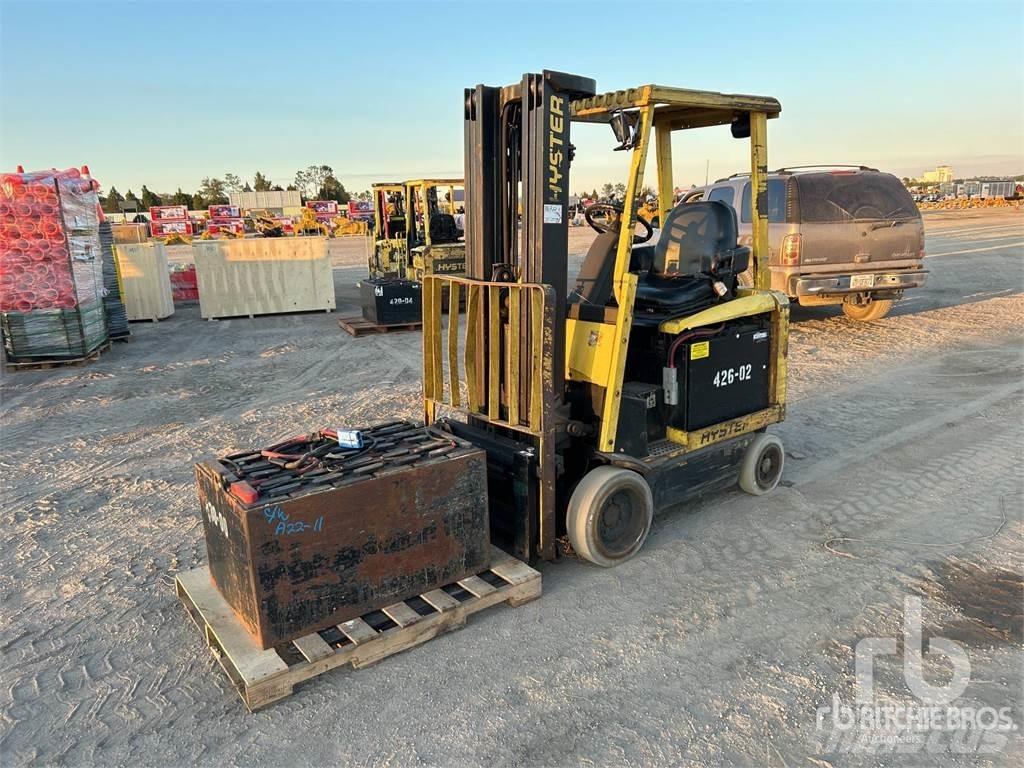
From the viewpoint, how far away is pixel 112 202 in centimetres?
5959

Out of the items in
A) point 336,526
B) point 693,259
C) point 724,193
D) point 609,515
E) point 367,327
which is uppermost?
point 724,193

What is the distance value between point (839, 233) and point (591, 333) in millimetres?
7669

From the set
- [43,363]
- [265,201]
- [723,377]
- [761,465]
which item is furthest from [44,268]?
[265,201]

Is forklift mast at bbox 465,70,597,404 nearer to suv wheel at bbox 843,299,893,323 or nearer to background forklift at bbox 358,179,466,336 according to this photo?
background forklift at bbox 358,179,466,336

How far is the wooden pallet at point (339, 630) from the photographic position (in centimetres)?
316

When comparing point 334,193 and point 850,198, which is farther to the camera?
point 334,193

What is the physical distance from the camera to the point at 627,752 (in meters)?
2.84

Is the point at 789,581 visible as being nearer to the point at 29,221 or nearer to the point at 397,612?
the point at 397,612

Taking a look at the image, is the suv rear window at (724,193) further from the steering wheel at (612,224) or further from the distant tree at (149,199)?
the distant tree at (149,199)

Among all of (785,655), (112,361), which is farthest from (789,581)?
(112,361)

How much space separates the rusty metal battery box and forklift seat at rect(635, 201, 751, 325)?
185cm

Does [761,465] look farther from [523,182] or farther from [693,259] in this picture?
[523,182]

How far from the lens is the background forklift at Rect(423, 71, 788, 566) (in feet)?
13.2

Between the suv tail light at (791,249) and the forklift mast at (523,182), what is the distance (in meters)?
7.06
